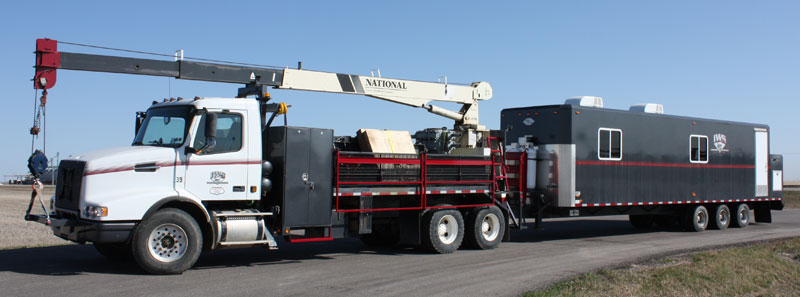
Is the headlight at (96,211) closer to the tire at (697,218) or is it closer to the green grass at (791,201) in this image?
the tire at (697,218)

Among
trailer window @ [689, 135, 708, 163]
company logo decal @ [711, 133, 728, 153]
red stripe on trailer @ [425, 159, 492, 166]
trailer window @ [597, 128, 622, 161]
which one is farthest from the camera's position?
company logo decal @ [711, 133, 728, 153]

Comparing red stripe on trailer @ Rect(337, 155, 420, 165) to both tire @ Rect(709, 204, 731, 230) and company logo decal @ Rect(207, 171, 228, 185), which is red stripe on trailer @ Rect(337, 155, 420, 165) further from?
tire @ Rect(709, 204, 731, 230)

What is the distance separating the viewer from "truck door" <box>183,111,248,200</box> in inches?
432

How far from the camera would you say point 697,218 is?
19.8m

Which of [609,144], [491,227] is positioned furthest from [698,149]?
[491,227]

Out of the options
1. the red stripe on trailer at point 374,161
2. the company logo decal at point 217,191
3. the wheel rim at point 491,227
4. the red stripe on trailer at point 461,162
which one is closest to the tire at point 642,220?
the wheel rim at point 491,227

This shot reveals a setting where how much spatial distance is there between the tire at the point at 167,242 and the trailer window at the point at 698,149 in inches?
556

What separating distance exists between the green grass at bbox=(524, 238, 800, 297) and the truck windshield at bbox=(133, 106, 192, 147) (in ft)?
19.4

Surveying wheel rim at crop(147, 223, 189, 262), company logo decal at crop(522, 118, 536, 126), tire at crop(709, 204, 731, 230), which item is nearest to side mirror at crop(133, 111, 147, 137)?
wheel rim at crop(147, 223, 189, 262)

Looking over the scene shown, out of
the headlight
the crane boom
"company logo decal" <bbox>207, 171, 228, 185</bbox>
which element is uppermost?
the crane boom

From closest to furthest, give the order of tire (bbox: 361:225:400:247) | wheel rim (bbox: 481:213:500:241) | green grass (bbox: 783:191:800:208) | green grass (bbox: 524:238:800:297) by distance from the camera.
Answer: green grass (bbox: 524:238:800:297)
tire (bbox: 361:225:400:247)
wheel rim (bbox: 481:213:500:241)
green grass (bbox: 783:191:800:208)

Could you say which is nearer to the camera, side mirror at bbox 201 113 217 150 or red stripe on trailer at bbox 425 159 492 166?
side mirror at bbox 201 113 217 150

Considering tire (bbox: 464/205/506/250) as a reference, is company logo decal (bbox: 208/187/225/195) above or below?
above

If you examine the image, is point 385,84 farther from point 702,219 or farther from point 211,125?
point 702,219
